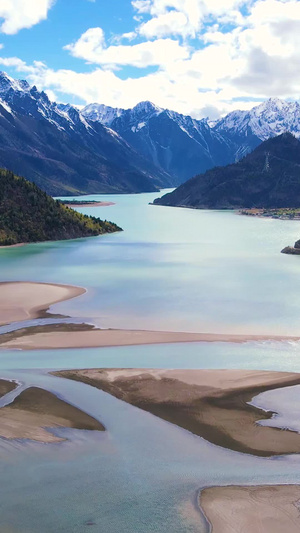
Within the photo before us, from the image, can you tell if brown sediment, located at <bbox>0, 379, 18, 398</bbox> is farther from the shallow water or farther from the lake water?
the shallow water

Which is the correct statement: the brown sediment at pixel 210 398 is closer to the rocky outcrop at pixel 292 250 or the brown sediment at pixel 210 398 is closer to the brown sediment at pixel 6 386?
the brown sediment at pixel 6 386

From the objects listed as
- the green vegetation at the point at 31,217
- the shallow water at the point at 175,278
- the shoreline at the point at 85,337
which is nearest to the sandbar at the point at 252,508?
the shoreline at the point at 85,337

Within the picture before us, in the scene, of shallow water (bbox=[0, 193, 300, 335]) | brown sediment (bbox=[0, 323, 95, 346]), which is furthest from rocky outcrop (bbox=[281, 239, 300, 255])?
brown sediment (bbox=[0, 323, 95, 346])

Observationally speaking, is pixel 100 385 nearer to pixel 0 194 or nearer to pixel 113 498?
pixel 113 498

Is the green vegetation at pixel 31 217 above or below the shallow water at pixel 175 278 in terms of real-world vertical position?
above

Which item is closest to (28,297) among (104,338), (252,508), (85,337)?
(85,337)

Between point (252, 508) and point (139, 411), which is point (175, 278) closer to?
point (139, 411)
